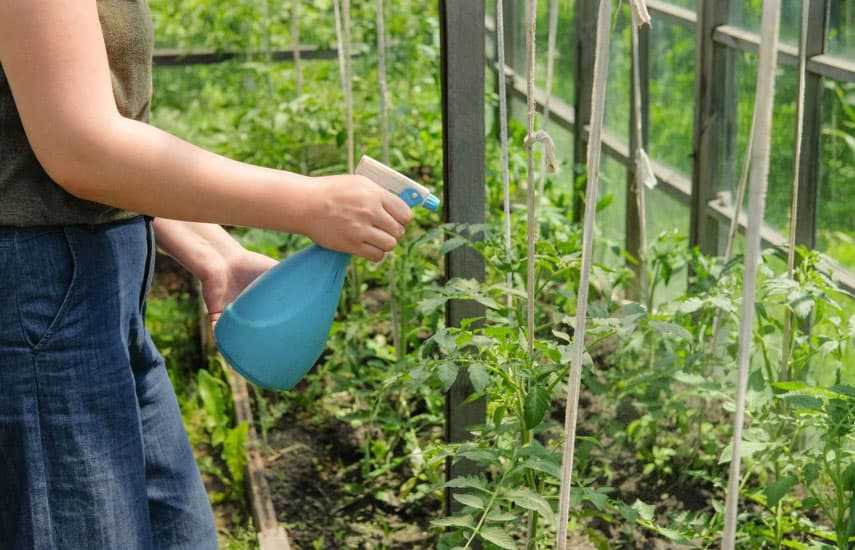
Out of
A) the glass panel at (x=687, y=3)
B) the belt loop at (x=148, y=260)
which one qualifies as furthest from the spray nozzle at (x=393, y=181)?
the glass panel at (x=687, y=3)

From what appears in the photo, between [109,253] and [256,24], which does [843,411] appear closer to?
[109,253]

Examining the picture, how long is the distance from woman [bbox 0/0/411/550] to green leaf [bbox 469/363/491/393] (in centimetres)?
40

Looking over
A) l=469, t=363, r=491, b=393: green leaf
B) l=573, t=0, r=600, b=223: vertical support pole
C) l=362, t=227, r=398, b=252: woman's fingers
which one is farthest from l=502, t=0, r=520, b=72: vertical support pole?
l=362, t=227, r=398, b=252: woman's fingers

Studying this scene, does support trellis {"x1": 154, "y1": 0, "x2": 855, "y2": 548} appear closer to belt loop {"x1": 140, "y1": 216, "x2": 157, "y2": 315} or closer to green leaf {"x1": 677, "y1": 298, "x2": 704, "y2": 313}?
green leaf {"x1": 677, "y1": 298, "x2": 704, "y2": 313}

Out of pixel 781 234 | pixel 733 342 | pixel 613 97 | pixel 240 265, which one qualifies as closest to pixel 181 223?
pixel 240 265

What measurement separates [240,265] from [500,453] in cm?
50

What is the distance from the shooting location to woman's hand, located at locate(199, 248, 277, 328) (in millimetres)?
1972

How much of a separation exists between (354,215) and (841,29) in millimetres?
1643

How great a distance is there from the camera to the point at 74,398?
1681mm

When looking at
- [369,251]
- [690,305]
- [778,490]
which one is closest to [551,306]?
[690,305]

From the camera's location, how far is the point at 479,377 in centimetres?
196

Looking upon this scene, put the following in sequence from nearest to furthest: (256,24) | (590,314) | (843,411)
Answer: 1. (843,411)
2. (590,314)
3. (256,24)

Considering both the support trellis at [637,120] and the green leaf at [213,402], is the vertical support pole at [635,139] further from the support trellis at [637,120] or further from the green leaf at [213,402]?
the green leaf at [213,402]

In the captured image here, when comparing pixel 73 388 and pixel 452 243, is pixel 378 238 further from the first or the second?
pixel 452 243
